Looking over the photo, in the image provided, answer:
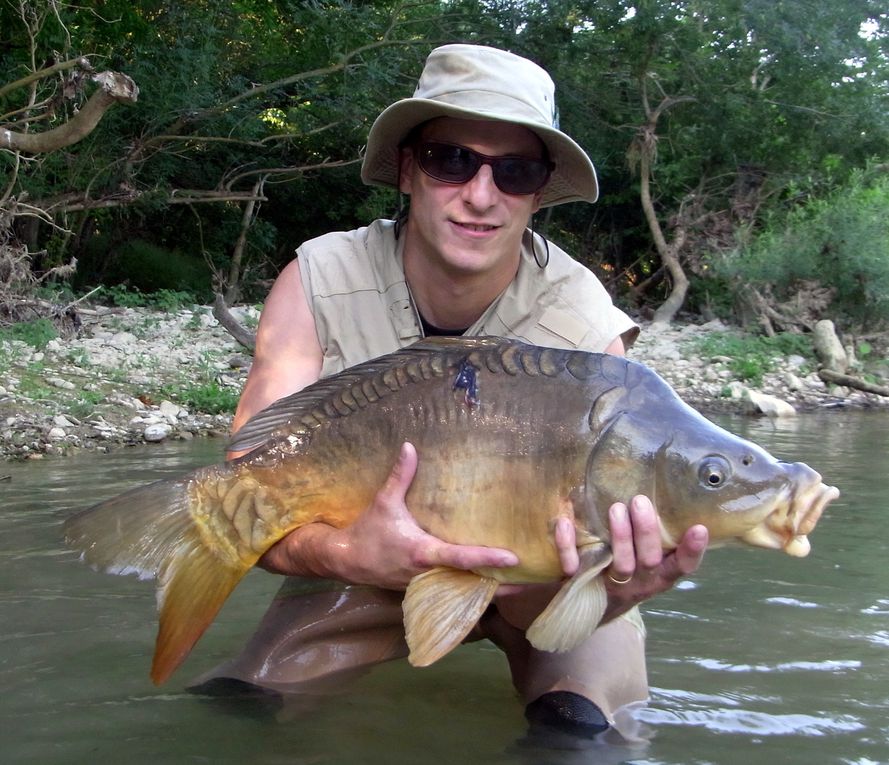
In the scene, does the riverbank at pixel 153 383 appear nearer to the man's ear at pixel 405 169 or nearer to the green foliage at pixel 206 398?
the green foliage at pixel 206 398

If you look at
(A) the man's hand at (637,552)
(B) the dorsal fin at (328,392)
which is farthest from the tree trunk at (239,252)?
(A) the man's hand at (637,552)

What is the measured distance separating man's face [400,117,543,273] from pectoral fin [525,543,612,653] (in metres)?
0.96

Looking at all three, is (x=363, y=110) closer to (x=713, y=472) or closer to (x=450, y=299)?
(x=450, y=299)

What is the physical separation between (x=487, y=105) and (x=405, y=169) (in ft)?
1.33

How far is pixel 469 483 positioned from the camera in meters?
2.18

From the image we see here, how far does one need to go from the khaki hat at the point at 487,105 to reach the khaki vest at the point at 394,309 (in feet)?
0.92

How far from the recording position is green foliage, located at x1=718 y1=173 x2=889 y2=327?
42.3ft

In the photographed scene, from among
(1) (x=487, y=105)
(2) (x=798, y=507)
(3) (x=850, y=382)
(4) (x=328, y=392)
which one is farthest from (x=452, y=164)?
(3) (x=850, y=382)

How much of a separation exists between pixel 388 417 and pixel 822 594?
7.77 feet

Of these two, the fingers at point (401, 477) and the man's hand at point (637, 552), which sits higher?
the fingers at point (401, 477)

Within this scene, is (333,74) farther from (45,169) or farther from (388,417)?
(388,417)

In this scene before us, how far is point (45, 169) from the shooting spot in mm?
11391

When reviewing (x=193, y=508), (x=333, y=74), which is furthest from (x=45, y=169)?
(x=193, y=508)

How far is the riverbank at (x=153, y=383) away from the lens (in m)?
6.81
